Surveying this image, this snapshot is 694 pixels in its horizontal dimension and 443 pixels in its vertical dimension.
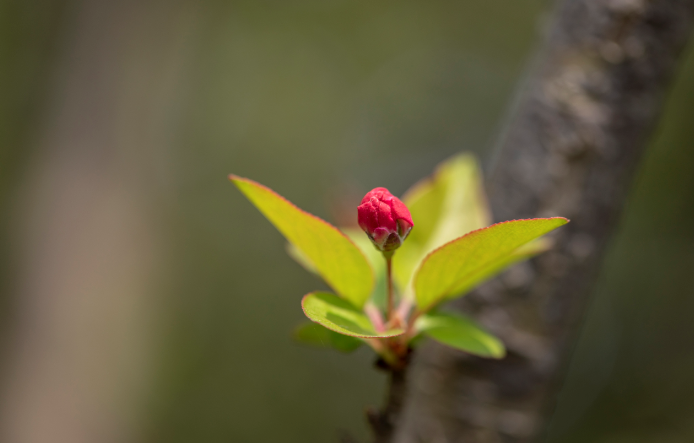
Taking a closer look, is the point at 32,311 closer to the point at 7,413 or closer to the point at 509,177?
the point at 7,413

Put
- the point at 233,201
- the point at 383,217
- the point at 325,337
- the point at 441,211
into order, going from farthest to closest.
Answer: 1. the point at 233,201
2. the point at 441,211
3. the point at 325,337
4. the point at 383,217

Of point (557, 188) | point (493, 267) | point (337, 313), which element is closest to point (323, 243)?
point (337, 313)

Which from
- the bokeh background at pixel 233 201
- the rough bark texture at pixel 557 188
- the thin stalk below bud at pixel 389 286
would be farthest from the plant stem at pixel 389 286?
the bokeh background at pixel 233 201

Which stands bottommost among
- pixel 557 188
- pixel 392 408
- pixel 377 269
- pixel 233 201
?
pixel 233 201

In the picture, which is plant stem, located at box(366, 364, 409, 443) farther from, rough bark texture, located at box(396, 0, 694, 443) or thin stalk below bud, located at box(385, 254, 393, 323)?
rough bark texture, located at box(396, 0, 694, 443)

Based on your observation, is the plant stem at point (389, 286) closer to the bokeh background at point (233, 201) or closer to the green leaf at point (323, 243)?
the green leaf at point (323, 243)

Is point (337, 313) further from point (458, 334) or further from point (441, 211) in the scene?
point (441, 211)

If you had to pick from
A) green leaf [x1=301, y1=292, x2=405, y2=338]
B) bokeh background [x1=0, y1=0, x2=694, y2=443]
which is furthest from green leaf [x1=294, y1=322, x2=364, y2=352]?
bokeh background [x1=0, y1=0, x2=694, y2=443]
